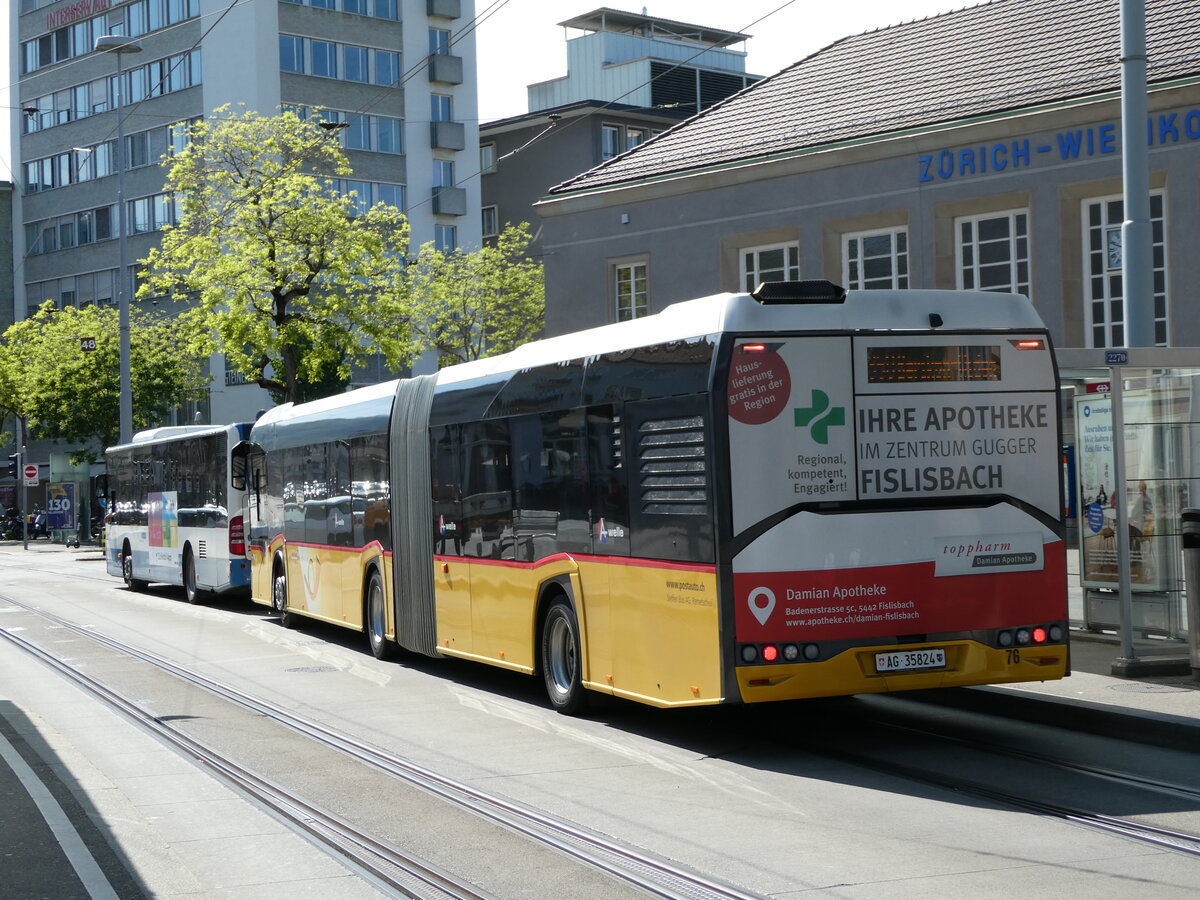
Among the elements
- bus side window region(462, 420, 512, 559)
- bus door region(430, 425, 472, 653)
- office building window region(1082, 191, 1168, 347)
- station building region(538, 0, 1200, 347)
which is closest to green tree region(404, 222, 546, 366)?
station building region(538, 0, 1200, 347)

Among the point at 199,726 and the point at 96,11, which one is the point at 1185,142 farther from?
the point at 96,11

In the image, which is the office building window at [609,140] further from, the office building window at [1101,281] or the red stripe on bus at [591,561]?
the red stripe on bus at [591,561]

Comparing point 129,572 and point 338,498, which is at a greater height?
point 338,498

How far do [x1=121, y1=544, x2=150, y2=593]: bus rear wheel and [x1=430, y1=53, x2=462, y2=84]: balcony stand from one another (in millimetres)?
38907

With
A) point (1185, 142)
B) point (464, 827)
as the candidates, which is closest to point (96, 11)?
point (1185, 142)

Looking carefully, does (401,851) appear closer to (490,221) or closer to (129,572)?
(129,572)

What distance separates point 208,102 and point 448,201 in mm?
10224

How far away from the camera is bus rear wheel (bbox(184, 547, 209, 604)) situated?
27641 mm

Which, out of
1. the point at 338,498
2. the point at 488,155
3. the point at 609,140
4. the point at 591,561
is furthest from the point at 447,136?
the point at 591,561

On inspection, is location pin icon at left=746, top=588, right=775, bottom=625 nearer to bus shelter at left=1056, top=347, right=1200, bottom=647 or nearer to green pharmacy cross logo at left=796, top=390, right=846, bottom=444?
green pharmacy cross logo at left=796, top=390, right=846, bottom=444

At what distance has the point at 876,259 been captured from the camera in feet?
87.1

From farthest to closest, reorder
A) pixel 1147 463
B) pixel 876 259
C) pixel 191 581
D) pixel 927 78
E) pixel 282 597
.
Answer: pixel 191 581, pixel 927 78, pixel 876 259, pixel 282 597, pixel 1147 463

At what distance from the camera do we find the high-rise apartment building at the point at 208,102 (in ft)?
205

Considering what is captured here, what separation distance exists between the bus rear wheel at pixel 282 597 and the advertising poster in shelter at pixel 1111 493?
11.1 meters
